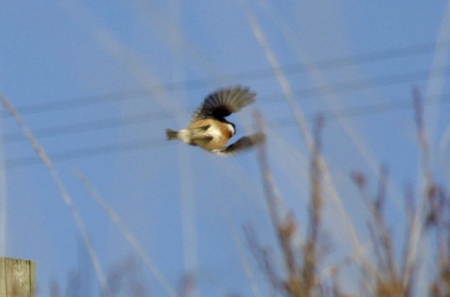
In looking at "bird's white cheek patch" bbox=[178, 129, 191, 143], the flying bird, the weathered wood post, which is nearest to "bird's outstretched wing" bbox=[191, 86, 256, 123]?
the flying bird

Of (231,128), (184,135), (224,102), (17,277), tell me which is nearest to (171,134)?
(184,135)

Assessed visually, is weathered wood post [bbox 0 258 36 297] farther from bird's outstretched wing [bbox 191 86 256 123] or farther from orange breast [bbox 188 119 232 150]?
bird's outstretched wing [bbox 191 86 256 123]

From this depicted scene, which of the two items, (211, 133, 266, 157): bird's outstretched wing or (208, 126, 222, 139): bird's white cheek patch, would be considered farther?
(208, 126, 222, 139): bird's white cheek patch

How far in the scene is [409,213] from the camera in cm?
177

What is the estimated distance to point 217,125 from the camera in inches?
159

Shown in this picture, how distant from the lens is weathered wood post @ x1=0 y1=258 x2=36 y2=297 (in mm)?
2871

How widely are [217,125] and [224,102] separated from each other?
0.22 meters

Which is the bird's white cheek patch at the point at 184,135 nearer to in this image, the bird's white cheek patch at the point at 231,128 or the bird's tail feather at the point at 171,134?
the bird's tail feather at the point at 171,134

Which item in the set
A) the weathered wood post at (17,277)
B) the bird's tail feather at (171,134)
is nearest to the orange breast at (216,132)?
the bird's tail feather at (171,134)

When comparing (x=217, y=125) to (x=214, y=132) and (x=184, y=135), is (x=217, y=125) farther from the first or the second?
(x=184, y=135)

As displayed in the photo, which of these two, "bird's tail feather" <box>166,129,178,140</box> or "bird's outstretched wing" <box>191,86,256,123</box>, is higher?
"bird's outstretched wing" <box>191,86,256,123</box>

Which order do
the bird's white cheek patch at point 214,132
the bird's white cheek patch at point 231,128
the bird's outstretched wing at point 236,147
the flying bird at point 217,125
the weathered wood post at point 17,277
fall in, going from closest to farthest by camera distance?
the weathered wood post at point 17,277 < the bird's outstretched wing at point 236,147 < the flying bird at point 217,125 < the bird's white cheek patch at point 214,132 < the bird's white cheek patch at point 231,128

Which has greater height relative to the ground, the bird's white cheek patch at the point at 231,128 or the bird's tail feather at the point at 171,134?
the bird's white cheek patch at the point at 231,128

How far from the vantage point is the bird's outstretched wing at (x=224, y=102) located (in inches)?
163
